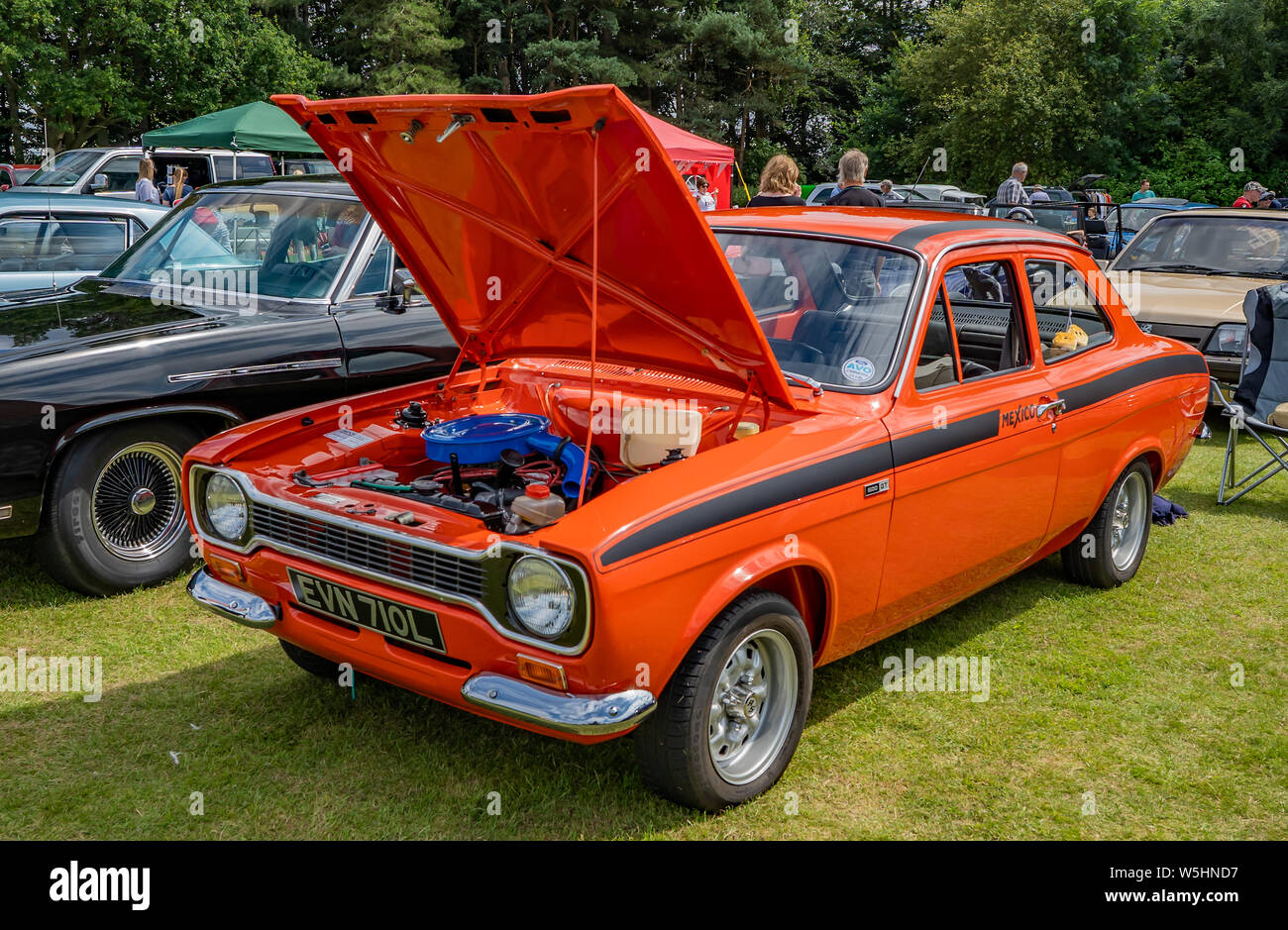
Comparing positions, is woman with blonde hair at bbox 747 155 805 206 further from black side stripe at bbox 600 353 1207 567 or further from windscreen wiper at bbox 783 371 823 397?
windscreen wiper at bbox 783 371 823 397

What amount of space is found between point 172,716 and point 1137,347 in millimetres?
4475

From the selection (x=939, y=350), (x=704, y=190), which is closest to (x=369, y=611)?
(x=939, y=350)

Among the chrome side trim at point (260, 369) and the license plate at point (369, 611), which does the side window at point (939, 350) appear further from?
the chrome side trim at point (260, 369)

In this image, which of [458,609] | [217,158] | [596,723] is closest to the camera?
[596,723]

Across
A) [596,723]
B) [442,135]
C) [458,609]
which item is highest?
[442,135]

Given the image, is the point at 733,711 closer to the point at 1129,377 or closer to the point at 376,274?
the point at 1129,377

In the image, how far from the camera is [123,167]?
16.3 meters

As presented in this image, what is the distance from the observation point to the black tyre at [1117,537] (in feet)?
16.5

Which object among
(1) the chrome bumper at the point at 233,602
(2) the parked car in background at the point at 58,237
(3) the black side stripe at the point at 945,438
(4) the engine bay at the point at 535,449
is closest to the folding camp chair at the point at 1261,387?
(3) the black side stripe at the point at 945,438

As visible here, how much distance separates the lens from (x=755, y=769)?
341 cm

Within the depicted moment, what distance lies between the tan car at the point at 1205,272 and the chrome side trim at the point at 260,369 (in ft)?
21.1

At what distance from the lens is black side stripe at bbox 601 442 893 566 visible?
2.81m

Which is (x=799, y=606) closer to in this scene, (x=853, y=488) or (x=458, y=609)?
(x=853, y=488)
